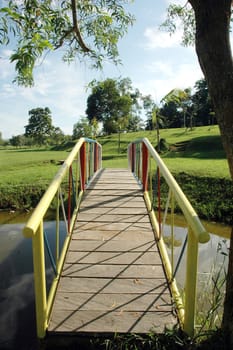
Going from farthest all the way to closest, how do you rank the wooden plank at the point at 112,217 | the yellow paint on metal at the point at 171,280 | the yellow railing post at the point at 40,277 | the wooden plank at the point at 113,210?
the wooden plank at the point at 113,210 < the wooden plank at the point at 112,217 < the yellow paint on metal at the point at 171,280 < the yellow railing post at the point at 40,277

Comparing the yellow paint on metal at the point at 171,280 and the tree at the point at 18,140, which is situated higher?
the tree at the point at 18,140

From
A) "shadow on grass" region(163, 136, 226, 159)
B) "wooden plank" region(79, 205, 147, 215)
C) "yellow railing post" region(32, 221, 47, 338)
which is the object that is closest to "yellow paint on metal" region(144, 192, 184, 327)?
"wooden plank" region(79, 205, 147, 215)

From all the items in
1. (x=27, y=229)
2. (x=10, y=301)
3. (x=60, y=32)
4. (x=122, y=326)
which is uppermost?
(x=60, y=32)

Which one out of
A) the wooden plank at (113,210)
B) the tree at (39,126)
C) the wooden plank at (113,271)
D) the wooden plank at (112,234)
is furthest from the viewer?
the tree at (39,126)

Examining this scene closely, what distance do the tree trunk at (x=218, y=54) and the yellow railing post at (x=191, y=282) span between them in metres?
0.68

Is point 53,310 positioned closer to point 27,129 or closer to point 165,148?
point 165,148

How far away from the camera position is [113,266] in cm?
304

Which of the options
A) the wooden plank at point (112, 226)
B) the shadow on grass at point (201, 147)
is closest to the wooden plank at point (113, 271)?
the wooden plank at point (112, 226)

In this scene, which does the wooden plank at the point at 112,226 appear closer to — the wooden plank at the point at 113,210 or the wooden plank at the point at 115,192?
the wooden plank at the point at 113,210

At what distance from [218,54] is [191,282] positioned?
65.0 inches

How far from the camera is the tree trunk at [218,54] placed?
6.76 ft

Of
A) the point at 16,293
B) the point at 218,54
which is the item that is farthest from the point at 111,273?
the point at 218,54

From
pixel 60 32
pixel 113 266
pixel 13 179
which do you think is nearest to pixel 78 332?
pixel 113 266

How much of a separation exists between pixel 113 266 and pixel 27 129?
63550mm
